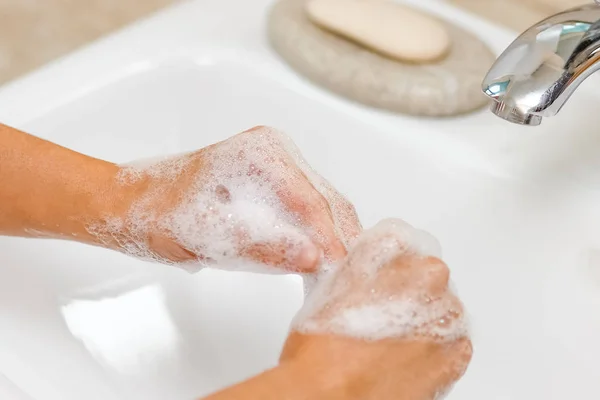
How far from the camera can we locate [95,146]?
568 mm

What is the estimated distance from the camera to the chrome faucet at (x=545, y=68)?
432 millimetres

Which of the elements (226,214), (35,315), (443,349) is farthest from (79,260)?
(443,349)

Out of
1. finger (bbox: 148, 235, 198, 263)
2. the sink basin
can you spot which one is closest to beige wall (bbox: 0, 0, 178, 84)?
the sink basin

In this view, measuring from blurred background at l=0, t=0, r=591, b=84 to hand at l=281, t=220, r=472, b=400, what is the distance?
0.40 metres

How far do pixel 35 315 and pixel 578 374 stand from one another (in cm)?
38

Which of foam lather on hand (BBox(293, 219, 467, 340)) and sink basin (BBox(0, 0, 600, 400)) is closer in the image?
foam lather on hand (BBox(293, 219, 467, 340))

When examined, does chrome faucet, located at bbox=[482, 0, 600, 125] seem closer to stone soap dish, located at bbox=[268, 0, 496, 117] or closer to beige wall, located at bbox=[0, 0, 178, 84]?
stone soap dish, located at bbox=[268, 0, 496, 117]

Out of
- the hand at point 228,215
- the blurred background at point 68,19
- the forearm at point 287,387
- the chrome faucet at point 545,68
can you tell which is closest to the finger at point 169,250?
the hand at point 228,215

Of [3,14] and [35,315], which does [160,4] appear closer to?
[3,14]

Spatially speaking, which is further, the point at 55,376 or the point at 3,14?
the point at 3,14

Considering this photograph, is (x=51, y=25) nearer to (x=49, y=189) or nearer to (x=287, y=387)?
(x=49, y=189)

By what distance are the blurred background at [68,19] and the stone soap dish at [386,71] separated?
0.10 metres

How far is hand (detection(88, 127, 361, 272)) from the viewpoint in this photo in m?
0.39

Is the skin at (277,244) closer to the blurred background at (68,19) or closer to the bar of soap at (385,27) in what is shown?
the bar of soap at (385,27)
